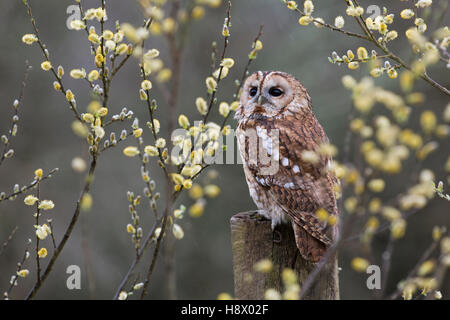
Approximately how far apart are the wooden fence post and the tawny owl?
88 millimetres

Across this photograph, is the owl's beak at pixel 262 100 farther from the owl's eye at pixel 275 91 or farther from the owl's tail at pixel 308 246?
the owl's tail at pixel 308 246

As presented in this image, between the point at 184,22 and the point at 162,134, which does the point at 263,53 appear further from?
the point at 184,22

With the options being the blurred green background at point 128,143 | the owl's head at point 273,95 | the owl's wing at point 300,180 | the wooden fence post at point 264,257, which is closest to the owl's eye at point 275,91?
the owl's head at point 273,95

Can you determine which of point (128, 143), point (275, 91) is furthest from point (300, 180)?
point (128, 143)

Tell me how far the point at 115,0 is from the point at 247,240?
23.6 feet

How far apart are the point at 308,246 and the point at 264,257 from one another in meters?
0.24

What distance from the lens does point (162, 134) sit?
25.3 feet

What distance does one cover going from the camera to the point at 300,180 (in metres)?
2.72

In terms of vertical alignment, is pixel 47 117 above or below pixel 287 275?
above

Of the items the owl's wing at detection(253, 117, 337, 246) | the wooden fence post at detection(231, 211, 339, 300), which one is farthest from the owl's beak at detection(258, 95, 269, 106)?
the wooden fence post at detection(231, 211, 339, 300)

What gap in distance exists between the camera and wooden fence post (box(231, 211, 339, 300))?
2.09 metres

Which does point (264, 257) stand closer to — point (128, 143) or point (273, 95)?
point (273, 95)

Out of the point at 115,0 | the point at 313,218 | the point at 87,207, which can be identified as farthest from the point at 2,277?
the point at 87,207

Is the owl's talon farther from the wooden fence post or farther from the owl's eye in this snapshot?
the owl's eye
